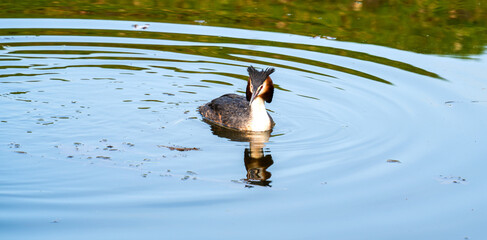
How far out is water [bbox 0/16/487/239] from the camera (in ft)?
27.0

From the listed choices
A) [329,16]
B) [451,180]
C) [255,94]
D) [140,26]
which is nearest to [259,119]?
[255,94]

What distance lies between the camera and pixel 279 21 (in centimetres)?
1880

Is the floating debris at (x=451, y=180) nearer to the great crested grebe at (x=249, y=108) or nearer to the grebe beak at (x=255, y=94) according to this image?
Answer: the great crested grebe at (x=249, y=108)

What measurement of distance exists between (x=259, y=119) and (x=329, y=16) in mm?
8212

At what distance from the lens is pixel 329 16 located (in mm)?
19312

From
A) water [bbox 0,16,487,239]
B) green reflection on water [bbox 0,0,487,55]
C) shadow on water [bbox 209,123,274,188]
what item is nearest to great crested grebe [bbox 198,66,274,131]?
shadow on water [bbox 209,123,274,188]

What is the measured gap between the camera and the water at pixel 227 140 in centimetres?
824

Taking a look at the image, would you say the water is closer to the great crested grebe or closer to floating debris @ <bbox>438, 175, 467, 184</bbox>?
floating debris @ <bbox>438, 175, 467, 184</bbox>

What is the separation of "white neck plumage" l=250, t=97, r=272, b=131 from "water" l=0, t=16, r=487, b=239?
20 centimetres

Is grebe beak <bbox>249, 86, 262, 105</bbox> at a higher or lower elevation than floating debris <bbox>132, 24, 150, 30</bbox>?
lower

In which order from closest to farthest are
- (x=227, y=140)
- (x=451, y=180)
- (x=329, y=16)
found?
1. (x=451, y=180)
2. (x=227, y=140)
3. (x=329, y=16)

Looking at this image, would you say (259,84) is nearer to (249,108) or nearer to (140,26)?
(249,108)

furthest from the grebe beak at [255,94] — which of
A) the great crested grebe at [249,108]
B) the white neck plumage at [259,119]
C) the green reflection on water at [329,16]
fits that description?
the green reflection on water at [329,16]

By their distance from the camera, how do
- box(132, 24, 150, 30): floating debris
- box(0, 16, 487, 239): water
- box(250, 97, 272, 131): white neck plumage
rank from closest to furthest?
box(0, 16, 487, 239): water, box(250, 97, 272, 131): white neck plumage, box(132, 24, 150, 30): floating debris
